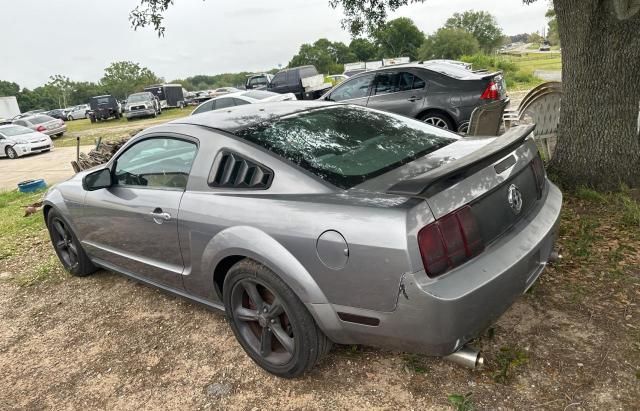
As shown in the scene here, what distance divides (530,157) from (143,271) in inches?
110

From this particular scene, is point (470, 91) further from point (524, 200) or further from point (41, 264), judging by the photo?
point (41, 264)

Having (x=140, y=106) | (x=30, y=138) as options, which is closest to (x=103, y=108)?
(x=140, y=106)

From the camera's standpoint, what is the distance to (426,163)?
2.66m

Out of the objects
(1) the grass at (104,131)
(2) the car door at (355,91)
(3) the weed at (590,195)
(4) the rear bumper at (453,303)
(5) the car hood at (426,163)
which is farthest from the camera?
(1) the grass at (104,131)

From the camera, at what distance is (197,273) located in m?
2.95

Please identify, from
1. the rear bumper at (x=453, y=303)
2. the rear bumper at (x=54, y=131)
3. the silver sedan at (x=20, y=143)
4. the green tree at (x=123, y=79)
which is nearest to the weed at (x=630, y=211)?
the rear bumper at (x=453, y=303)

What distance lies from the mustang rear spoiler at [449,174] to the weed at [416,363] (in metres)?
1.08

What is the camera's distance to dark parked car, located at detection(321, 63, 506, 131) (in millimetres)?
7688

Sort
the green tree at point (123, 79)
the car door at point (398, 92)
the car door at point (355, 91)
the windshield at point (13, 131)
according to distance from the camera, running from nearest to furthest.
Answer: the car door at point (398, 92)
the car door at point (355, 91)
the windshield at point (13, 131)
the green tree at point (123, 79)

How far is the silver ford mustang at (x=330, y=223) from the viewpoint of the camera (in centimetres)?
207

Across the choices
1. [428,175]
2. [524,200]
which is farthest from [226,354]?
[524,200]

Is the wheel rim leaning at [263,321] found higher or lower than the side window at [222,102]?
lower

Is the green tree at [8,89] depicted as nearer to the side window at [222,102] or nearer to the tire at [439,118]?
the side window at [222,102]

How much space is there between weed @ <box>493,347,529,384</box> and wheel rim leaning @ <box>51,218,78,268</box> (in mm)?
3770
